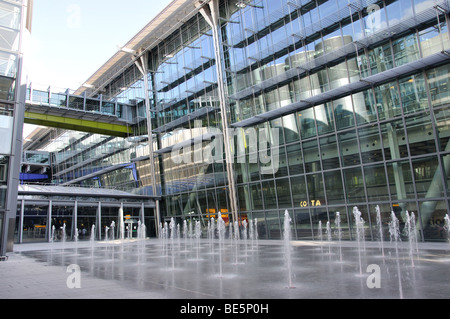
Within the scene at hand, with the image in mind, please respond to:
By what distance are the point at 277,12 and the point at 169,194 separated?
18.8 metres

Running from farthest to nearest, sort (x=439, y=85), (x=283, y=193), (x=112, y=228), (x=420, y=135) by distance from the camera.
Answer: (x=112, y=228), (x=283, y=193), (x=420, y=135), (x=439, y=85)

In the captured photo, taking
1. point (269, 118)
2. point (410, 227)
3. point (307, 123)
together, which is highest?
point (269, 118)

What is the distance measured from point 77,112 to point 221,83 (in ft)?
48.8

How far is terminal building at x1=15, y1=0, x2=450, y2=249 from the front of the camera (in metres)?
17.3

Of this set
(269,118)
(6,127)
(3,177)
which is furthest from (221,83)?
(3,177)

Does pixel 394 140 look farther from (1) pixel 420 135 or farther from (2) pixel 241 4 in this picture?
(2) pixel 241 4

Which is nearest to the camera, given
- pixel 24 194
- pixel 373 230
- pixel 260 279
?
pixel 260 279

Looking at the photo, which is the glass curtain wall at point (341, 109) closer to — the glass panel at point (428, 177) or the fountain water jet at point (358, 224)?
the glass panel at point (428, 177)

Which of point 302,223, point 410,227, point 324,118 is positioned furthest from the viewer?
point 302,223

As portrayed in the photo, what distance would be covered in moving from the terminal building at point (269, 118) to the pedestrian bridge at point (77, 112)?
0.13 m

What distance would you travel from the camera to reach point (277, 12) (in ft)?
76.8

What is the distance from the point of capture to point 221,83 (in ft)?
88.2
